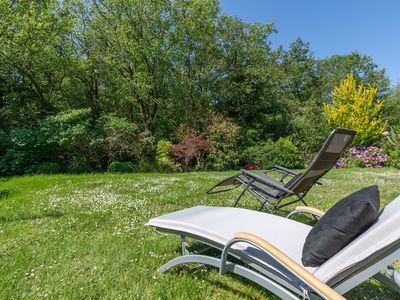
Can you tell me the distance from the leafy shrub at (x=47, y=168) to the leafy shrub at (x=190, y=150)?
5.25 metres

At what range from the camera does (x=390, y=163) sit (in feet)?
45.4

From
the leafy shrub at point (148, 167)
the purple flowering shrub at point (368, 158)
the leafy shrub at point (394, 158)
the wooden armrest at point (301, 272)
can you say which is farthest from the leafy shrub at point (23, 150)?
the leafy shrub at point (394, 158)

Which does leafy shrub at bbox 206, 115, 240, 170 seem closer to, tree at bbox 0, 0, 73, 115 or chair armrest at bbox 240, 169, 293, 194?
tree at bbox 0, 0, 73, 115

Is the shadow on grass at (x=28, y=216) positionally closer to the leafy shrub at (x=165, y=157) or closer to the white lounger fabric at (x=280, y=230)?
the white lounger fabric at (x=280, y=230)

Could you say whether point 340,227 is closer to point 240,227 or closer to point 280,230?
point 280,230

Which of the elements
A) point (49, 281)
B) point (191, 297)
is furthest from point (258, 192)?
point (49, 281)

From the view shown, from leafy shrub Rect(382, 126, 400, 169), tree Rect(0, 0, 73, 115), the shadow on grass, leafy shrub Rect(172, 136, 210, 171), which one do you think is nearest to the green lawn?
the shadow on grass

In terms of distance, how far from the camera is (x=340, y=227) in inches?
63.8

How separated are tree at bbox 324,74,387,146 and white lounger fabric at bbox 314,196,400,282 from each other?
16883 millimetres

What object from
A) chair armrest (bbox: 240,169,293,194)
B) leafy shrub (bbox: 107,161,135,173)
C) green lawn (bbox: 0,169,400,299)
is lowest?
leafy shrub (bbox: 107,161,135,173)

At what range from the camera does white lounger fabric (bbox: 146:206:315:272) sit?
2.03 meters

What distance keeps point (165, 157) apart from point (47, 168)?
5097mm

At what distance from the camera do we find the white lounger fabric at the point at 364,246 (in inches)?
55.3

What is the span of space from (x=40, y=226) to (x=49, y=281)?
1660 millimetres
